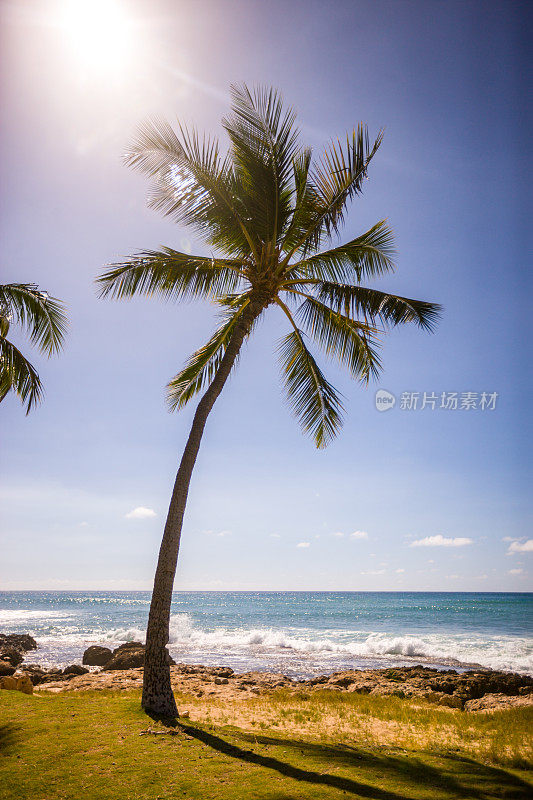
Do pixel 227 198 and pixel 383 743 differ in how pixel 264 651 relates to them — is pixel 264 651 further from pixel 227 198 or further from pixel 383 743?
pixel 227 198

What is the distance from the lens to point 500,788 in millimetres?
5285

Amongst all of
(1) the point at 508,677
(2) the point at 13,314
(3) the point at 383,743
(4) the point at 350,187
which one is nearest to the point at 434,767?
(3) the point at 383,743

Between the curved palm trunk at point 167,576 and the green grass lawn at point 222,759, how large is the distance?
44 cm

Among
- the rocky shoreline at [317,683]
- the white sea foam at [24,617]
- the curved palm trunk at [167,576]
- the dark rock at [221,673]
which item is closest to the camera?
the curved palm trunk at [167,576]

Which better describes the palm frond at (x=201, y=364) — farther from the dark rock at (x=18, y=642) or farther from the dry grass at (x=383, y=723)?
the dark rock at (x=18, y=642)

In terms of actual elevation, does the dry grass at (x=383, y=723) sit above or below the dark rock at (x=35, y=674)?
above

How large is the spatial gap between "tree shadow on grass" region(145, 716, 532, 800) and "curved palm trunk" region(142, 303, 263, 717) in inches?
27.8

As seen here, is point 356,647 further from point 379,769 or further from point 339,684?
point 379,769

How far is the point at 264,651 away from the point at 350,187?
2875cm

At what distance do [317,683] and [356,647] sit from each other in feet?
52.0

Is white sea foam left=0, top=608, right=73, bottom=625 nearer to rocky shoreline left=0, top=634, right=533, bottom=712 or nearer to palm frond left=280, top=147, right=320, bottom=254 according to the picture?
rocky shoreline left=0, top=634, right=533, bottom=712

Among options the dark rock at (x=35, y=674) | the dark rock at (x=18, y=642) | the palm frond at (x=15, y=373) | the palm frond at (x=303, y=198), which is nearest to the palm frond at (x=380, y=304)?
the palm frond at (x=303, y=198)

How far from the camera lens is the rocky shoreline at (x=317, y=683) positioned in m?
14.3

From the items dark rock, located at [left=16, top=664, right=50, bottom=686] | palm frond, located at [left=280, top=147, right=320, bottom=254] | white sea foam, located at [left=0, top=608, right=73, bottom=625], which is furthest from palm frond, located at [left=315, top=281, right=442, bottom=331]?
white sea foam, located at [left=0, top=608, right=73, bottom=625]
